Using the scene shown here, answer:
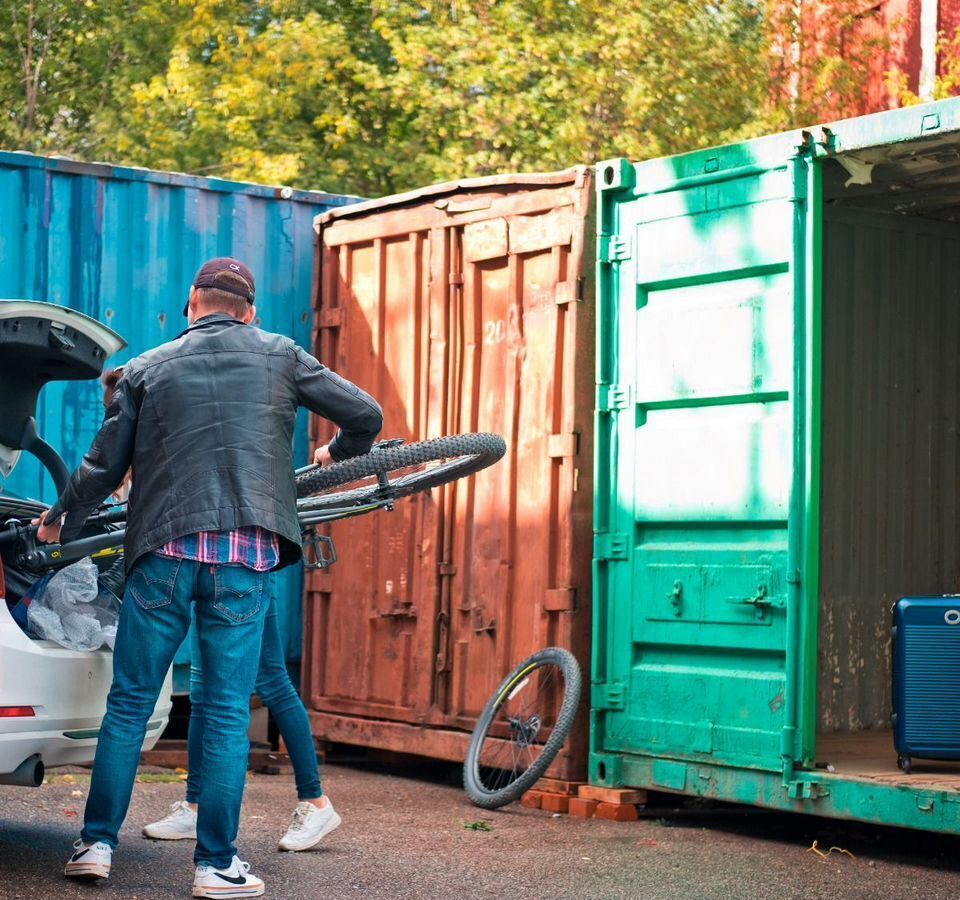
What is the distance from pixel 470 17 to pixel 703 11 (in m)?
2.36

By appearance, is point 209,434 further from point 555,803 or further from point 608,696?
point 555,803

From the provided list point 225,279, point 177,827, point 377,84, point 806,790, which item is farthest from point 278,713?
point 377,84

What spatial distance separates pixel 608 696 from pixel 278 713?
2.09m

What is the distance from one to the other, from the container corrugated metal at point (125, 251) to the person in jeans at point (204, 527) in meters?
3.54

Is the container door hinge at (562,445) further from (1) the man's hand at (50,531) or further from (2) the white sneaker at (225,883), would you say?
(2) the white sneaker at (225,883)

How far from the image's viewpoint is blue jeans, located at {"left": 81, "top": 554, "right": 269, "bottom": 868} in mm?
5293

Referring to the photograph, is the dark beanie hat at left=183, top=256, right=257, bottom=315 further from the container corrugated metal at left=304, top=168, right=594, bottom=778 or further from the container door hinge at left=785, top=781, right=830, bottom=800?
the container door hinge at left=785, top=781, right=830, bottom=800

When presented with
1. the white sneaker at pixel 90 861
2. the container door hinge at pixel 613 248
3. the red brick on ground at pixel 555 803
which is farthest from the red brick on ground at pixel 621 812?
the white sneaker at pixel 90 861

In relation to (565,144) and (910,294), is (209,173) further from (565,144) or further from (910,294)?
(910,294)

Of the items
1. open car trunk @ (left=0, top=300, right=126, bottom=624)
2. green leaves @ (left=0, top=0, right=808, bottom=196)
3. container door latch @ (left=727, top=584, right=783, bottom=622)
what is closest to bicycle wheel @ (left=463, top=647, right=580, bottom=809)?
container door latch @ (left=727, top=584, right=783, bottom=622)

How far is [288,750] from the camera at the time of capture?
623cm

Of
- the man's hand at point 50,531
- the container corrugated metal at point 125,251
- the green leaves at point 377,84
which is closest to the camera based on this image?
the man's hand at point 50,531

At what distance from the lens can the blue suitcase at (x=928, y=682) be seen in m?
6.77

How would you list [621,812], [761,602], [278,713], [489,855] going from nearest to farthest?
1. [278,713]
2. [489,855]
3. [761,602]
4. [621,812]
